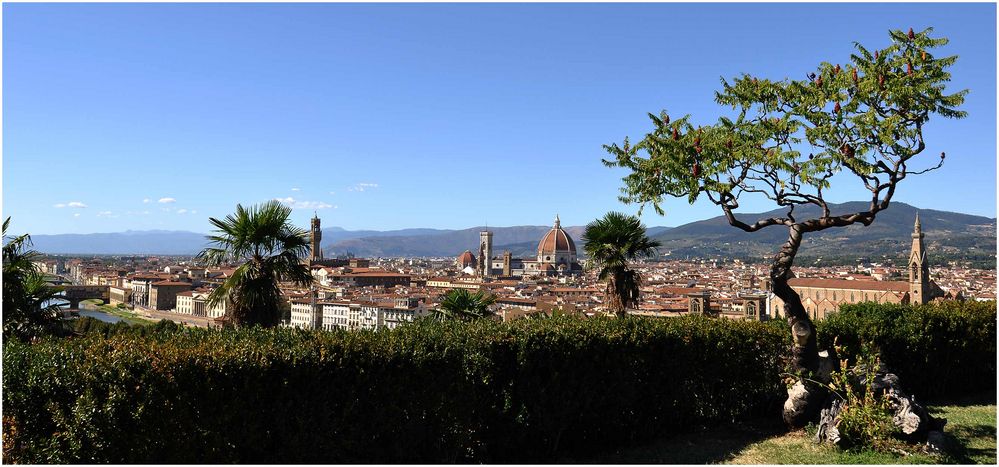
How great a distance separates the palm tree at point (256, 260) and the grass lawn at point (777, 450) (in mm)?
4723

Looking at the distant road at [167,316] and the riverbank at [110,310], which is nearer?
the distant road at [167,316]

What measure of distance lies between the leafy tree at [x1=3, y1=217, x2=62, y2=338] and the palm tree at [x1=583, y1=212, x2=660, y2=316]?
908cm

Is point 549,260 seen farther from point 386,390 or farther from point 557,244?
point 386,390

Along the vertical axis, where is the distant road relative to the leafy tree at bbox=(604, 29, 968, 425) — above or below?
below

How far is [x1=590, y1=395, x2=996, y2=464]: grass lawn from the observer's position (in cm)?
626

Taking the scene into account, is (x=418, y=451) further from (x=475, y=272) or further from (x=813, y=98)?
(x=475, y=272)

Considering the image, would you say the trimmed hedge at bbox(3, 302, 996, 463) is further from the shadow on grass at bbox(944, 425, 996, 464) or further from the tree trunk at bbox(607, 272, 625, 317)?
the tree trunk at bbox(607, 272, 625, 317)

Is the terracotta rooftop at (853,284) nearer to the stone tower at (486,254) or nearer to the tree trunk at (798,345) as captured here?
the tree trunk at (798,345)

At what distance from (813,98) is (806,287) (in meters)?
83.3

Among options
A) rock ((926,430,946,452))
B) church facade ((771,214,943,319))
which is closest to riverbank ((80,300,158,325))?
church facade ((771,214,943,319))

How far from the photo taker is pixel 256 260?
902 centimetres

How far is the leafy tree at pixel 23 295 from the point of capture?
309 inches

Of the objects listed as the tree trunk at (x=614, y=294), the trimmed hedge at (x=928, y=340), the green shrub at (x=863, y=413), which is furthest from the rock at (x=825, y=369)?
the tree trunk at (x=614, y=294)

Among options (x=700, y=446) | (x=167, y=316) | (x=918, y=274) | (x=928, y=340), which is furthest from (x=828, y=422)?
(x=167, y=316)
